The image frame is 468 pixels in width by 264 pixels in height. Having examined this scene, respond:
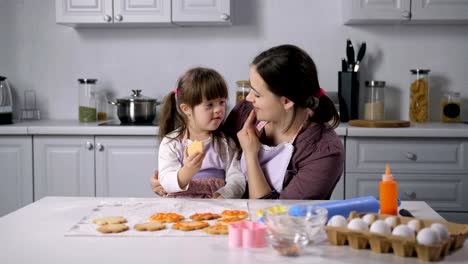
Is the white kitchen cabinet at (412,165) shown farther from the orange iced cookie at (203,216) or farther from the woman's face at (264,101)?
the orange iced cookie at (203,216)

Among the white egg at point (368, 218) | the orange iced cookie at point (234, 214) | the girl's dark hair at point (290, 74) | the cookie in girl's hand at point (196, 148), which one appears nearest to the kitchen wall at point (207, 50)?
the girl's dark hair at point (290, 74)

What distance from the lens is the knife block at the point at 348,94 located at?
366cm

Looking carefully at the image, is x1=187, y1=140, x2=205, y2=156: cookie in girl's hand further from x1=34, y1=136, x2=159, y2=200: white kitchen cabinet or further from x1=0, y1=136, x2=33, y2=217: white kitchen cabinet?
x1=0, y1=136, x2=33, y2=217: white kitchen cabinet

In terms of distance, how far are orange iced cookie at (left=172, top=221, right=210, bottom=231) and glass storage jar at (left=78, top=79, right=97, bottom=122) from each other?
2301 millimetres

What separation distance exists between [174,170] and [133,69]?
195cm

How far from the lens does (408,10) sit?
11.5 feet

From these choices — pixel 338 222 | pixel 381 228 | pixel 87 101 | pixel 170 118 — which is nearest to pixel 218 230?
pixel 338 222

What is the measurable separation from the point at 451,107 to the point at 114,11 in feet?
6.81

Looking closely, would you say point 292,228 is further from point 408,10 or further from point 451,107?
point 451,107

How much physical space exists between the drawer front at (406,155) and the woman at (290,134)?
1199mm

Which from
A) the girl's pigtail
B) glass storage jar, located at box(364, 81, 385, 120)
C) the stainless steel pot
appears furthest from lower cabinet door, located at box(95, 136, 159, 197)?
glass storage jar, located at box(364, 81, 385, 120)

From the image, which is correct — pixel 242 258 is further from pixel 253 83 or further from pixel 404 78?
pixel 404 78

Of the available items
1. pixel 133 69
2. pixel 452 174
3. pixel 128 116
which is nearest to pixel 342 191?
pixel 452 174

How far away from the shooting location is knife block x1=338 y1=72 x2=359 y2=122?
3662 millimetres
